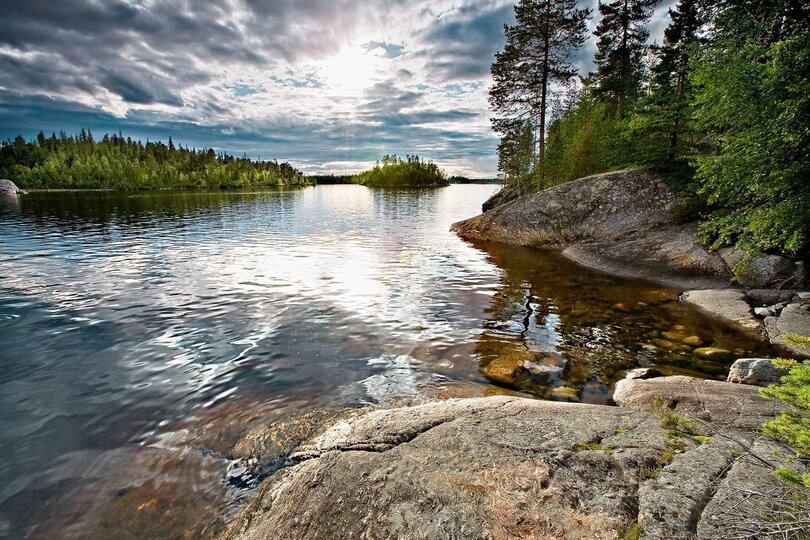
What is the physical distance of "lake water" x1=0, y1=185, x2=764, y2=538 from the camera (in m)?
4.97

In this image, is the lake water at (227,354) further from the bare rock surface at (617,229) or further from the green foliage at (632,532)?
the green foliage at (632,532)

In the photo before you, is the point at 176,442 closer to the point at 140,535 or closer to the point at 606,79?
the point at 140,535

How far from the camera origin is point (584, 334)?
9.98 m

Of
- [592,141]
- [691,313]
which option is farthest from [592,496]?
[592,141]

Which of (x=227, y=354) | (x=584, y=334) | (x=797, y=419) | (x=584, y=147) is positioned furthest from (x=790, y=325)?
(x=584, y=147)

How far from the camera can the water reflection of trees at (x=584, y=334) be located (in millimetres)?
7781

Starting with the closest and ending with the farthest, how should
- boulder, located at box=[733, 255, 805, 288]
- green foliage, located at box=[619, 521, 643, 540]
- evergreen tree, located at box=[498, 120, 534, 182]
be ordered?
green foliage, located at box=[619, 521, 643, 540], boulder, located at box=[733, 255, 805, 288], evergreen tree, located at box=[498, 120, 534, 182]

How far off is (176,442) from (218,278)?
36.4 feet

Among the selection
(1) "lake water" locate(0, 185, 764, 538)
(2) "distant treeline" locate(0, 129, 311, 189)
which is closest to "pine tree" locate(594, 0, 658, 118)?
(1) "lake water" locate(0, 185, 764, 538)

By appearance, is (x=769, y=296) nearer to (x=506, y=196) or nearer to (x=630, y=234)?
(x=630, y=234)

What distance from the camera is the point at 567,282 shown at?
1545 cm

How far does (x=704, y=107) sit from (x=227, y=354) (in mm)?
15944

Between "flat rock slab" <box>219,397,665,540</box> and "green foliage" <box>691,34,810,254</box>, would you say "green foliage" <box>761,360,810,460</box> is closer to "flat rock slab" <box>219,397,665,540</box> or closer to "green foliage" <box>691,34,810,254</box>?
"flat rock slab" <box>219,397,665,540</box>

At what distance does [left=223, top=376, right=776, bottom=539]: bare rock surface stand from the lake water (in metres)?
1.48
